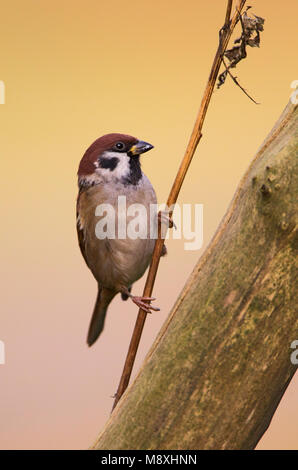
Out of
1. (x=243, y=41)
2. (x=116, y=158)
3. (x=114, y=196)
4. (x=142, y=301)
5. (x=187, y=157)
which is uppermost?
(x=243, y=41)

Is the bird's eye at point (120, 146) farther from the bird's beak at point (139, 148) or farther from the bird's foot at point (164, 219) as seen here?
the bird's foot at point (164, 219)

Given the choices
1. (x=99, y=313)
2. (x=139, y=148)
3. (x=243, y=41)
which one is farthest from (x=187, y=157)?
(x=99, y=313)

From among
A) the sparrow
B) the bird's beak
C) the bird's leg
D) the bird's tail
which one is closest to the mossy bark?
the bird's leg

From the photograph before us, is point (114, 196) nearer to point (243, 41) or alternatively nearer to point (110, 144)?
point (110, 144)

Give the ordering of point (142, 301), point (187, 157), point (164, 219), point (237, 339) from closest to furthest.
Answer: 1. point (237, 339)
2. point (187, 157)
3. point (142, 301)
4. point (164, 219)

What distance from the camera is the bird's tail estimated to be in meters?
2.42

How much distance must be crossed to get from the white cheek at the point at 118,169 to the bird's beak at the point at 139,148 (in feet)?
0.10

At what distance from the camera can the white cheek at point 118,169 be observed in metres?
2.12

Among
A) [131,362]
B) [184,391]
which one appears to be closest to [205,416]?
[184,391]

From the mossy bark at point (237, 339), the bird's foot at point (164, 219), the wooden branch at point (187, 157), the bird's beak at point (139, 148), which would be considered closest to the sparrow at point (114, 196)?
the bird's beak at point (139, 148)

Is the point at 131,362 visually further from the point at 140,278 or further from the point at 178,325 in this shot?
the point at 140,278

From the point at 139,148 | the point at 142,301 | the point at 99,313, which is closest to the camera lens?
the point at 142,301

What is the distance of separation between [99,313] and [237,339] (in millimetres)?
1265

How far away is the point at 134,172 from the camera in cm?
214
